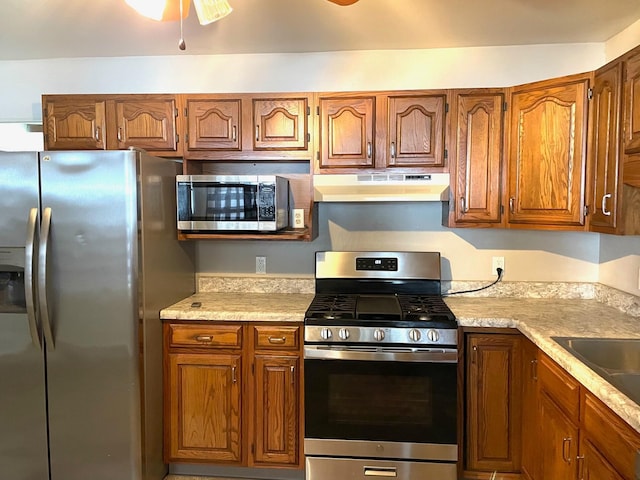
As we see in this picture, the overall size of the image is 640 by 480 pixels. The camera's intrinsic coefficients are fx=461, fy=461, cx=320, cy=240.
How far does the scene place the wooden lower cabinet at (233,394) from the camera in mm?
2451

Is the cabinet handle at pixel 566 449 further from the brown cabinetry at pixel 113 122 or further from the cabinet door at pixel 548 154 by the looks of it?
the brown cabinetry at pixel 113 122

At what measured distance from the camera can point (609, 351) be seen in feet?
6.30

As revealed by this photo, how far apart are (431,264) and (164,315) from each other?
1.59m

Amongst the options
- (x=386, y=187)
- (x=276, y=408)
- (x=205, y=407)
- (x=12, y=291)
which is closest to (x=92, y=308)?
(x=12, y=291)

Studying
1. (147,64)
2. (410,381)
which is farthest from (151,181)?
(410,381)

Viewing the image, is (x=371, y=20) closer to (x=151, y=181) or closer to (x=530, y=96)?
(x=530, y=96)

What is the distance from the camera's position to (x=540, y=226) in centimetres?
249

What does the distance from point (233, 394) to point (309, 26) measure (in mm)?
2030

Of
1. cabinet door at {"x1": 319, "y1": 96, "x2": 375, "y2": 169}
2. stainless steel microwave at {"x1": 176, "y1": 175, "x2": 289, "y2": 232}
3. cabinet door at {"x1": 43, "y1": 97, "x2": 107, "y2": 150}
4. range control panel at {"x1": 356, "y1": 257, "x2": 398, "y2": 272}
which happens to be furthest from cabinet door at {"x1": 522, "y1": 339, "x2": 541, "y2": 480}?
cabinet door at {"x1": 43, "y1": 97, "x2": 107, "y2": 150}

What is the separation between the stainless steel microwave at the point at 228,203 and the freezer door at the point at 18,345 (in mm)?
737

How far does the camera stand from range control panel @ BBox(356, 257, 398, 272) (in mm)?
2869

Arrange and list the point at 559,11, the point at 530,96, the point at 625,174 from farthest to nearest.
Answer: the point at 530,96
the point at 559,11
the point at 625,174

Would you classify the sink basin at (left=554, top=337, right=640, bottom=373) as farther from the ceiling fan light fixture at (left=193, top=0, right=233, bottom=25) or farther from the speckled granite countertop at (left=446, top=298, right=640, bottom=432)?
the ceiling fan light fixture at (left=193, top=0, right=233, bottom=25)

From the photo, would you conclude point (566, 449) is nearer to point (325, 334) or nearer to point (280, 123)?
point (325, 334)
